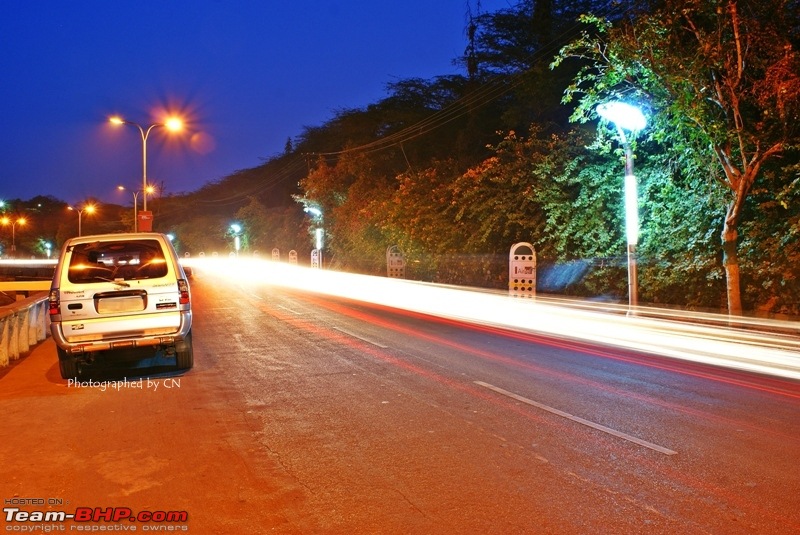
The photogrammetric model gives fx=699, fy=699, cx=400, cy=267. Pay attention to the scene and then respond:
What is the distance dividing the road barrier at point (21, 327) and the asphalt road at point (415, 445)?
2.01 feet

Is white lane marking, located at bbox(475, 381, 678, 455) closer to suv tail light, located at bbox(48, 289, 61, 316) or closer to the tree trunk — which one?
suv tail light, located at bbox(48, 289, 61, 316)

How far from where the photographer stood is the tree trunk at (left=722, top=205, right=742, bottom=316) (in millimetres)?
16219

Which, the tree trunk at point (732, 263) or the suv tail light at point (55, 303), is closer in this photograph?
the suv tail light at point (55, 303)

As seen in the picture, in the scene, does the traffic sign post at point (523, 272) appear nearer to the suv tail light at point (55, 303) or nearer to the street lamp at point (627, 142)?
the street lamp at point (627, 142)

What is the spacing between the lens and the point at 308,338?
1351cm

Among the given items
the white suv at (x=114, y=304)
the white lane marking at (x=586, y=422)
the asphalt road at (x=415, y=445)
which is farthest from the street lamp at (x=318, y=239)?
the white lane marking at (x=586, y=422)

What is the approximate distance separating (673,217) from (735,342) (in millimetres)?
7287

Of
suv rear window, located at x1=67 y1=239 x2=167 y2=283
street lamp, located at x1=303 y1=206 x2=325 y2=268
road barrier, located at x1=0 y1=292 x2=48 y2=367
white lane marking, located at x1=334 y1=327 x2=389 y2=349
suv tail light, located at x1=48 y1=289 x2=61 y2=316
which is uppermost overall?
street lamp, located at x1=303 y1=206 x2=325 y2=268

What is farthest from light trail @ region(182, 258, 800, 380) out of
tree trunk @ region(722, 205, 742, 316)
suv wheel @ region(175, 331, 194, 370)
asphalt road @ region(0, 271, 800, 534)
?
suv wheel @ region(175, 331, 194, 370)

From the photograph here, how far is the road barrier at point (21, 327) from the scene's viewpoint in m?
11.2

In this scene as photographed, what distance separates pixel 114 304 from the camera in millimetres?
9469

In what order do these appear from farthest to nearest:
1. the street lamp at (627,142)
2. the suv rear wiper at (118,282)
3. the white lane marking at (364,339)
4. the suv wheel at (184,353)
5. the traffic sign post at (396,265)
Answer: the traffic sign post at (396,265) → the street lamp at (627,142) → the white lane marking at (364,339) → the suv wheel at (184,353) → the suv rear wiper at (118,282)

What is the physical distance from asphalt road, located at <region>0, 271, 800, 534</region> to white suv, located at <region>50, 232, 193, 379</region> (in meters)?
0.55

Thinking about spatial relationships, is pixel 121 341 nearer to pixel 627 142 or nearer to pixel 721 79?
pixel 627 142
